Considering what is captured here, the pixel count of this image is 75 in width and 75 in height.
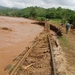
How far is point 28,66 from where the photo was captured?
9250mm

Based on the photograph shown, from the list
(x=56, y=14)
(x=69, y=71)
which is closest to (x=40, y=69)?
(x=69, y=71)

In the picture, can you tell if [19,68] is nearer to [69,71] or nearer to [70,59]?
[69,71]

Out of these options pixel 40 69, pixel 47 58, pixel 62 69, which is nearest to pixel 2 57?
pixel 47 58

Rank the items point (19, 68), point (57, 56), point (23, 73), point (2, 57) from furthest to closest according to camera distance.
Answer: point (2, 57), point (57, 56), point (19, 68), point (23, 73)

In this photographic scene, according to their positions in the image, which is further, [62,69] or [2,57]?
[2,57]

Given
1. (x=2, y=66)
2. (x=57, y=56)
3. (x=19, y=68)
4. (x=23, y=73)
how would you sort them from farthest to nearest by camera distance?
1. (x=57, y=56)
2. (x=2, y=66)
3. (x=19, y=68)
4. (x=23, y=73)

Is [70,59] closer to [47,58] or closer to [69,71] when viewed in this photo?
[47,58]

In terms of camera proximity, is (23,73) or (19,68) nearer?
(23,73)

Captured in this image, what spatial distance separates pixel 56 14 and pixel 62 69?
72064 mm

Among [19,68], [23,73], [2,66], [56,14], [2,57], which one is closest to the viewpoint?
[23,73]

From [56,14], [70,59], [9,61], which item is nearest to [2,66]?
[9,61]

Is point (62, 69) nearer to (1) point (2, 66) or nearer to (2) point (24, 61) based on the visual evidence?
(2) point (24, 61)

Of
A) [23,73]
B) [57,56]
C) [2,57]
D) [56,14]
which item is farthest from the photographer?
[56,14]

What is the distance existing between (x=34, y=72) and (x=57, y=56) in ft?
9.59
